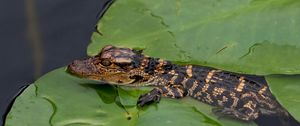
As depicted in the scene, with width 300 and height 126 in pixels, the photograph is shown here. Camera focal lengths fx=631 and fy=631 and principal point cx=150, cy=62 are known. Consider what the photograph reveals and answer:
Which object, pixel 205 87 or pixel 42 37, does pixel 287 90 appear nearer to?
pixel 205 87

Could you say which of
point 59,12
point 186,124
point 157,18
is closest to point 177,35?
point 157,18

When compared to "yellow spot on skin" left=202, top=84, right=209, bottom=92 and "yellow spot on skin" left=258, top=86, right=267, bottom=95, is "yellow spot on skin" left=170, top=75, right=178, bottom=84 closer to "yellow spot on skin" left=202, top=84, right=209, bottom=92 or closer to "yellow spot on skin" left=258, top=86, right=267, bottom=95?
"yellow spot on skin" left=202, top=84, right=209, bottom=92

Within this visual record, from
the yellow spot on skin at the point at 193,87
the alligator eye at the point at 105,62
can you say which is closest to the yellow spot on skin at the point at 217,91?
the yellow spot on skin at the point at 193,87

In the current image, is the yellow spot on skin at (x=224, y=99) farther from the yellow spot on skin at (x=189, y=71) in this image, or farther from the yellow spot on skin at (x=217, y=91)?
the yellow spot on skin at (x=189, y=71)

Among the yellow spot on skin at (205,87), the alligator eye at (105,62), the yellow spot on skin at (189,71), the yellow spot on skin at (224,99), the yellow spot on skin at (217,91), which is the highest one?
the alligator eye at (105,62)

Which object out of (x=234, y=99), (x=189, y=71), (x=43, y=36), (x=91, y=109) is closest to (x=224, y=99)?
(x=234, y=99)

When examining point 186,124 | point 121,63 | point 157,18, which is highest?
point 157,18

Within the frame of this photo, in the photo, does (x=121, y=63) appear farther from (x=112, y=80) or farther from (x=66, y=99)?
(x=66, y=99)
